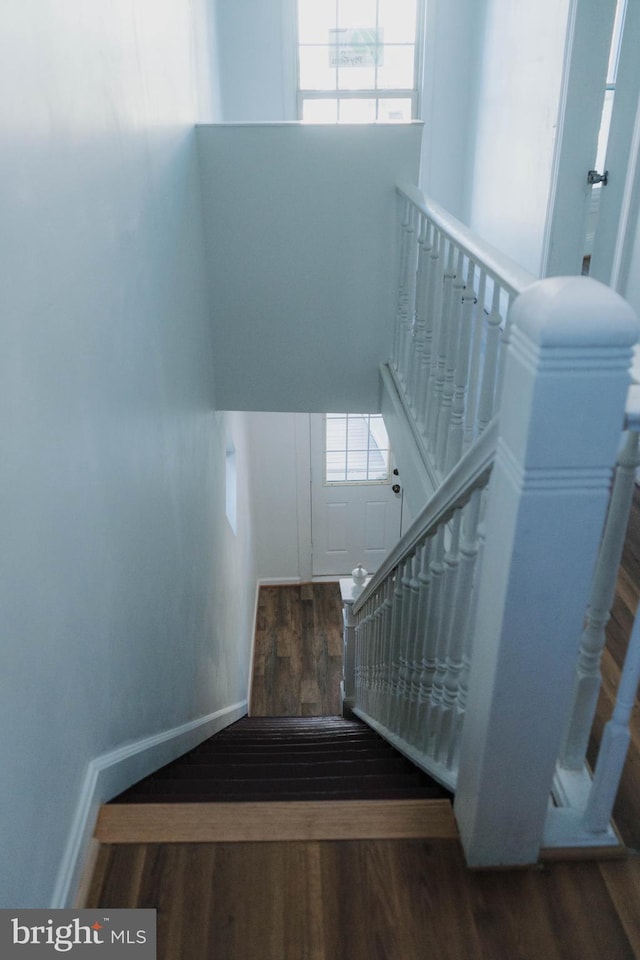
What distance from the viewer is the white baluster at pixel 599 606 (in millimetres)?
1139

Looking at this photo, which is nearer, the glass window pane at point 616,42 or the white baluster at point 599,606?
the white baluster at point 599,606

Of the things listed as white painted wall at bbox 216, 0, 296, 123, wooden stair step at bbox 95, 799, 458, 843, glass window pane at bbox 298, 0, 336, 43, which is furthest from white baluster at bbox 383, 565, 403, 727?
glass window pane at bbox 298, 0, 336, 43

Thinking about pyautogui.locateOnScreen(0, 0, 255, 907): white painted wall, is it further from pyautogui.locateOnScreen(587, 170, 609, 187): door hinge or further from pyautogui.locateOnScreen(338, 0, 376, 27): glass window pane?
pyautogui.locateOnScreen(338, 0, 376, 27): glass window pane

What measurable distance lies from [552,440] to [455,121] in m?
5.00

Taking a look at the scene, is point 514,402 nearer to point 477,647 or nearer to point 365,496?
point 477,647

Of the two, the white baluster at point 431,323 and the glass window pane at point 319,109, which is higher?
the glass window pane at point 319,109

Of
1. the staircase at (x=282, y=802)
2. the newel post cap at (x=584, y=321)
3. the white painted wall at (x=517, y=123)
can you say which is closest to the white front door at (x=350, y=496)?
the white painted wall at (x=517, y=123)

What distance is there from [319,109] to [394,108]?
1.75ft

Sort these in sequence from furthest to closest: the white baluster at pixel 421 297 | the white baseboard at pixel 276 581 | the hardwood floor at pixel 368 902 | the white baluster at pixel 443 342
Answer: the white baseboard at pixel 276 581
the white baluster at pixel 421 297
the white baluster at pixel 443 342
the hardwood floor at pixel 368 902

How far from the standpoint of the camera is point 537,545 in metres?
1.16

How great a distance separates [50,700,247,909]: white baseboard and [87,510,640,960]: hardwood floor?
0.06m

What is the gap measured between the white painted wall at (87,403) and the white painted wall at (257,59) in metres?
2.20

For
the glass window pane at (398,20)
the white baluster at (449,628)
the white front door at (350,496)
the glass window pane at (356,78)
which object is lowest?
the white front door at (350,496)

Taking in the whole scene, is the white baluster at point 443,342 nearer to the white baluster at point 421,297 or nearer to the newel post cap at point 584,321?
the white baluster at point 421,297
